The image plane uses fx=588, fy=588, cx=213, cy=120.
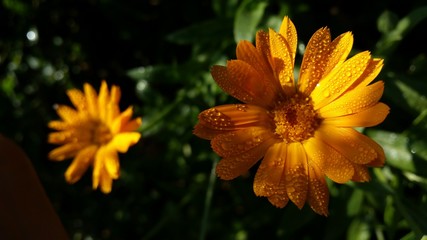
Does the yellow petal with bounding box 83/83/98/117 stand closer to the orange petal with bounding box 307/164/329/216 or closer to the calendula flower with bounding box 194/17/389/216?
the calendula flower with bounding box 194/17/389/216

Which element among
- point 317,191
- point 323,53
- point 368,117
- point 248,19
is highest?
point 248,19

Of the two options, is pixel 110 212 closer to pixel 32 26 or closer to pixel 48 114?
pixel 48 114

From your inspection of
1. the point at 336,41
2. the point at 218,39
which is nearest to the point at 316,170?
the point at 336,41

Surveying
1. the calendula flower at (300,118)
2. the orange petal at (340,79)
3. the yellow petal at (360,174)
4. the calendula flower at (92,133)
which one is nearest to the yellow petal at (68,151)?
the calendula flower at (92,133)

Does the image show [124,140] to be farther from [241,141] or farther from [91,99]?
[241,141]

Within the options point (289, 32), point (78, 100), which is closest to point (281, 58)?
point (289, 32)

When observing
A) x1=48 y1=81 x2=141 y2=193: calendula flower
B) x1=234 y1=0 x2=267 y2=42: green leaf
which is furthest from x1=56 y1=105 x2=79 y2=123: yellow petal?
x1=234 y1=0 x2=267 y2=42: green leaf
